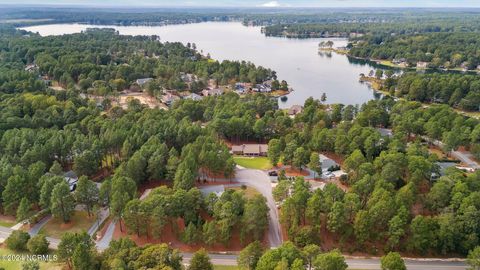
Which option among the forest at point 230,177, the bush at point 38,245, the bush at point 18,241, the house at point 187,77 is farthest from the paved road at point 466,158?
the house at point 187,77

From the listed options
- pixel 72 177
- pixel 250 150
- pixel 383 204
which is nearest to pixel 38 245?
pixel 72 177

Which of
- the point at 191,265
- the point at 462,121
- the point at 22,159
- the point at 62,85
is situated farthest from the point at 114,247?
the point at 62,85

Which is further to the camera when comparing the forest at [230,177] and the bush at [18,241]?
the forest at [230,177]

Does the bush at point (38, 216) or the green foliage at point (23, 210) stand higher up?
the green foliage at point (23, 210)

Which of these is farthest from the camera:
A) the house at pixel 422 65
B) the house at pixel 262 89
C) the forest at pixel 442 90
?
the house at pixel 422 65

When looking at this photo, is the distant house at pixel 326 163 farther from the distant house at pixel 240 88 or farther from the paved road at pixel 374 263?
the distant house at pixel 240 88

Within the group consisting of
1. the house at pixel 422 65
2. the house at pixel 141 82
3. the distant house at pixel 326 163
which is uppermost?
the house at pixel 422 65

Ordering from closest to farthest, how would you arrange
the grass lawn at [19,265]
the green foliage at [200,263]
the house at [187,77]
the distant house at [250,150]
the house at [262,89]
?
the green foliage at [200,263] → the grass lawn at [19,265] → the distant house at [250,150] → the house at [262,89] → the house at [187,77]

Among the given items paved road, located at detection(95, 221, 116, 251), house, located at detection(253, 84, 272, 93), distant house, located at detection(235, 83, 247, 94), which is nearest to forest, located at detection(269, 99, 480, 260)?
paved road, located at detection(95, 221, 116, 251)
